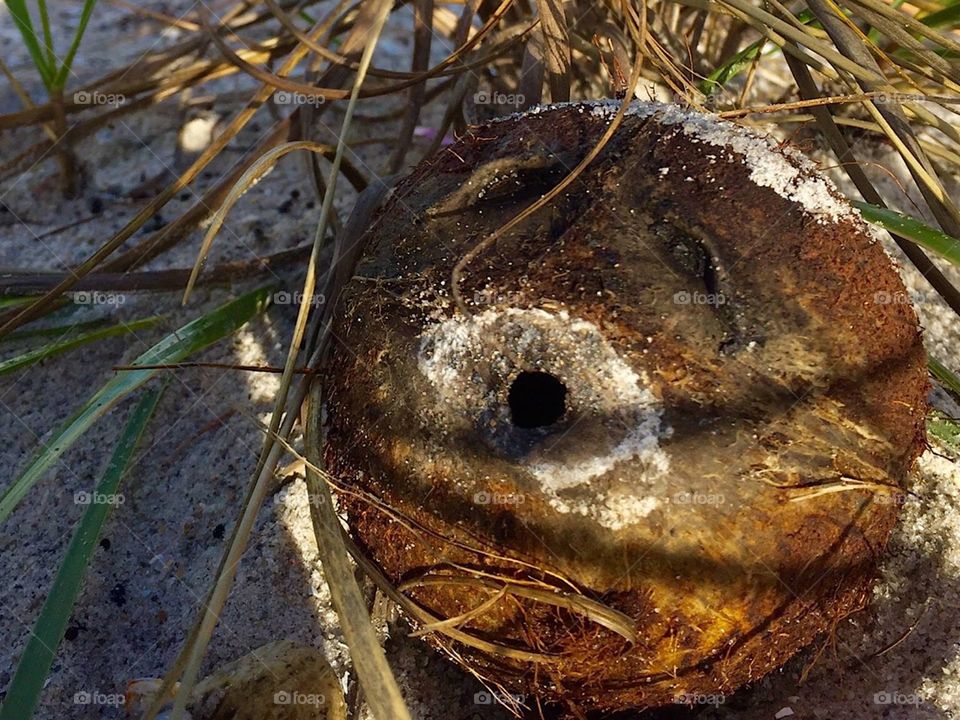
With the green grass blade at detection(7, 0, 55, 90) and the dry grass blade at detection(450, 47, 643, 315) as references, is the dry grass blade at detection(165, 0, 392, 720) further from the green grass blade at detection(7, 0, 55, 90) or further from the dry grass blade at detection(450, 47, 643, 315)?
the green grass blade at detection(7, 0, 55, 90)

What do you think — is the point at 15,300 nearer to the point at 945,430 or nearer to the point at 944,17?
the point at 945,430

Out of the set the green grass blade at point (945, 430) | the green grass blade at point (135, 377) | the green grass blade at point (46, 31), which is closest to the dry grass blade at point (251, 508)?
the green grass blade at point (135, 377)

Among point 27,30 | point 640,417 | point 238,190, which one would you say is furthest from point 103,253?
point 640,417

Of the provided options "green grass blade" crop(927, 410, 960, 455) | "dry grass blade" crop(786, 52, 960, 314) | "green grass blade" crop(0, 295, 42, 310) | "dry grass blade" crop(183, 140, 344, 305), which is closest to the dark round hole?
"dry grass blade" crop(183, 140, 344, 305)

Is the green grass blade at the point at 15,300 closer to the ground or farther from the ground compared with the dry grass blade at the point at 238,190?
closer to the ground

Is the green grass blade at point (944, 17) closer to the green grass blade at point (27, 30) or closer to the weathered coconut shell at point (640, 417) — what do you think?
the weathered coconut shell at point (640, 417)

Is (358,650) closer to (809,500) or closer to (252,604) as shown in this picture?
(252,604)

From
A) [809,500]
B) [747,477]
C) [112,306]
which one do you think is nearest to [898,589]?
[809,500]
